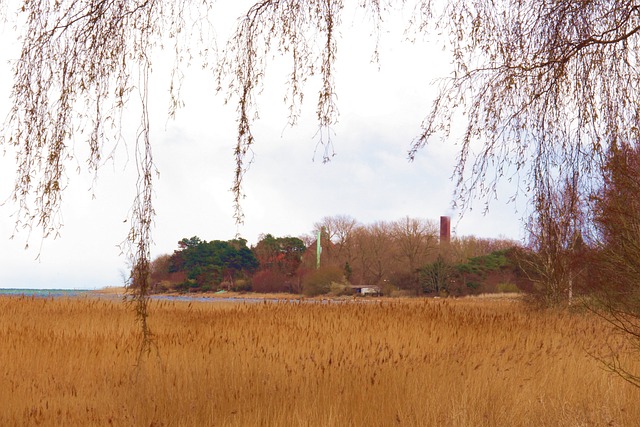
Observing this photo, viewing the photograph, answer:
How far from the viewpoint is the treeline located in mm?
33062

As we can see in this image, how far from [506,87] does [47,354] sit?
6060mm

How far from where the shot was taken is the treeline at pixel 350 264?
33.1m

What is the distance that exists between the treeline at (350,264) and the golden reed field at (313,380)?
2073 centimetres

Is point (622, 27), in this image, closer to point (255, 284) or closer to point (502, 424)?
point (502, 424)

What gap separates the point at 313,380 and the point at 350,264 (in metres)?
34.0

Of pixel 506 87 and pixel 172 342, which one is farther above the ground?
pixel 506 87

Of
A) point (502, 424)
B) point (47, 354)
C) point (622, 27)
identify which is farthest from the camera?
point (47, 354)

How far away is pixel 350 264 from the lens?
39344 millimetres

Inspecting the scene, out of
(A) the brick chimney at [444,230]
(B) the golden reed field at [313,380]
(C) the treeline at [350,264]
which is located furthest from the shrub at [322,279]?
(B) the golden reed field at [313,380]

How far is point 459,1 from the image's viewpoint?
330 centimetres

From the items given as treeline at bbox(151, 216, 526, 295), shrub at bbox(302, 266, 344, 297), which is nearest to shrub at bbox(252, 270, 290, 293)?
treeline at bbox(151, 216, 526, 295)

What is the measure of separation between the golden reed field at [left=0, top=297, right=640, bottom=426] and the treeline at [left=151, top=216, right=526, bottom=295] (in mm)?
20732

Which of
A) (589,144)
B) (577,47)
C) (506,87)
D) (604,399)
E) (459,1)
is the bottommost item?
(604,399)

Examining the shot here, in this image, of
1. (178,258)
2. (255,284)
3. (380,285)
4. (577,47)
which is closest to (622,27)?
(577,47)
